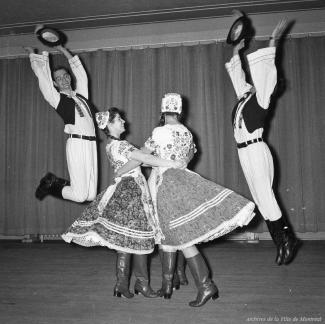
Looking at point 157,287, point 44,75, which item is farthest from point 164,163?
point 44,75

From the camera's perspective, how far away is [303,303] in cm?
216

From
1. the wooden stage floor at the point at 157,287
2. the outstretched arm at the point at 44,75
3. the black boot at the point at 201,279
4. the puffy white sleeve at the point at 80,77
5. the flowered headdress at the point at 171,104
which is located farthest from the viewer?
the puffy white sleeve at the point at 80,77

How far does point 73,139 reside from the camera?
3.35m

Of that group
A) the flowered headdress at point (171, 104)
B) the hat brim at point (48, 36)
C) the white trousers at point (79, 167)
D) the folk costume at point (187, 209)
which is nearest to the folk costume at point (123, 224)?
the folk costume at point (187, 209)

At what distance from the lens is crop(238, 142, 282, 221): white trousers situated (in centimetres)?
263

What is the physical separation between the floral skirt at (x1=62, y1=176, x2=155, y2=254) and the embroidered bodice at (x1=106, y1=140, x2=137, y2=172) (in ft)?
0.59

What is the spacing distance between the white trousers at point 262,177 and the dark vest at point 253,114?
149 millimetres

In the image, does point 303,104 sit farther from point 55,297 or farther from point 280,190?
point 55,297

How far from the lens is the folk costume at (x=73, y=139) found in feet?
10.6

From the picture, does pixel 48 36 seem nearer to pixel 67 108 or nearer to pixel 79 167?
pixel 67 108

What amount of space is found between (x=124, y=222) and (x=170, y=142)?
0.60 m

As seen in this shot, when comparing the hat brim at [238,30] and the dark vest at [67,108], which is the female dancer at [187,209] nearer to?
the hat brim at [238,30]

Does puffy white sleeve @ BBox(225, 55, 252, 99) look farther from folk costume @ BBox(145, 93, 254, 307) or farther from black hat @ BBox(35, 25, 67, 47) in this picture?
black hat @ BBox(35, 25, 67, 47)

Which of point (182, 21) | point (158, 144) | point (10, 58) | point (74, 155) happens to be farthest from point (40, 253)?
point (182, 21)
